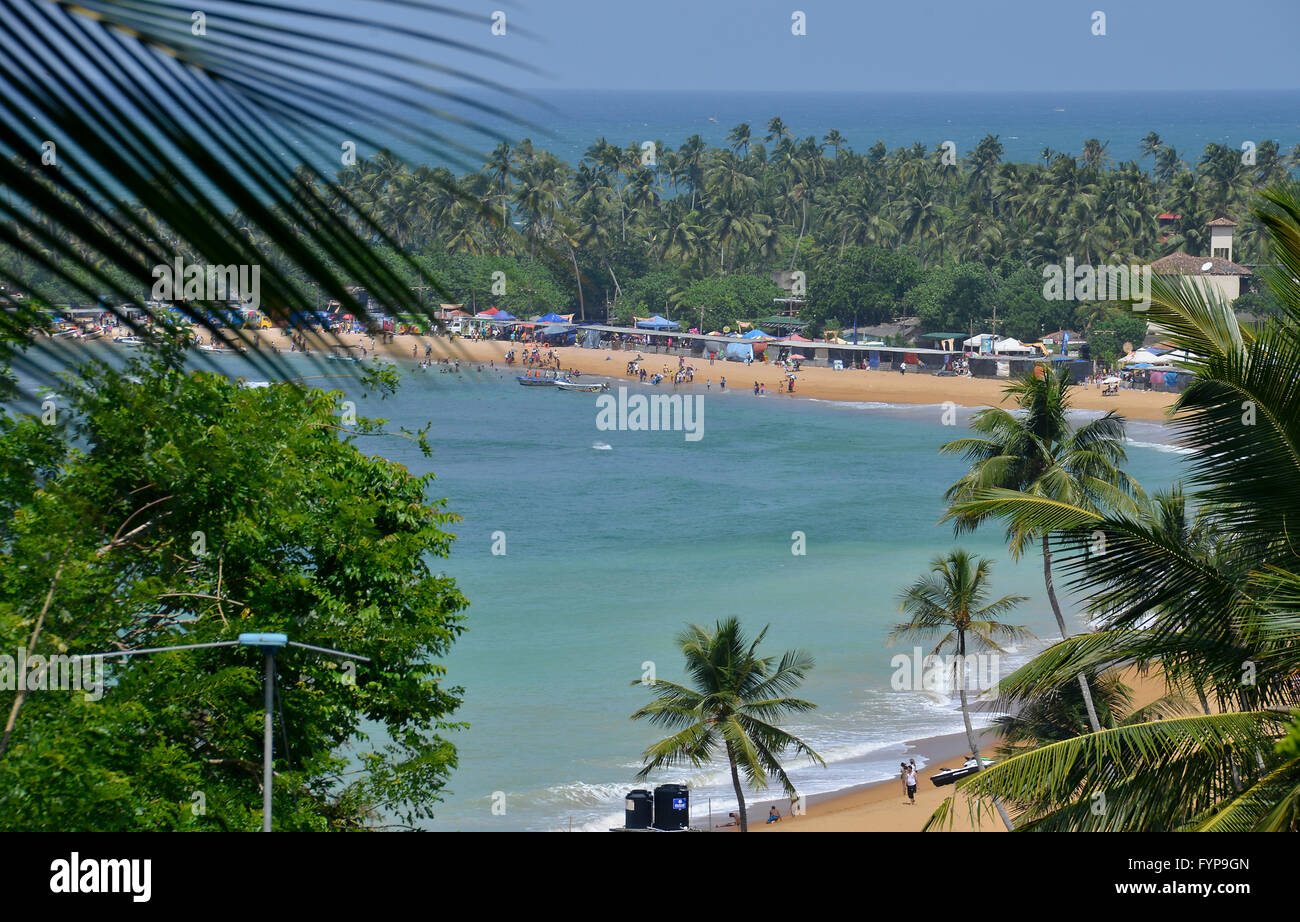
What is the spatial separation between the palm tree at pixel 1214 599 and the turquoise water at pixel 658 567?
1759 centimetres

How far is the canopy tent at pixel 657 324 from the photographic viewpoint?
3179 inches

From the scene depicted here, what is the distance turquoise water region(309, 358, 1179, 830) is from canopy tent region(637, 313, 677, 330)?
900 centimetres

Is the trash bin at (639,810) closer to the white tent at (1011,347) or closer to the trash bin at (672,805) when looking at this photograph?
the trash bin at (672,805)

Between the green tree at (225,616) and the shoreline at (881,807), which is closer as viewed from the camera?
the green tree at (225,616)

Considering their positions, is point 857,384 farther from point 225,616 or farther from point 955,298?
point 225,616

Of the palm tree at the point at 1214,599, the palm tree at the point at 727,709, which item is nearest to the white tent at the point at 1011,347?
the palm tree at the point at 727,709

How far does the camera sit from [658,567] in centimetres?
4428

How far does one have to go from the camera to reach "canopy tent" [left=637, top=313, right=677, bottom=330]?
3179 inches

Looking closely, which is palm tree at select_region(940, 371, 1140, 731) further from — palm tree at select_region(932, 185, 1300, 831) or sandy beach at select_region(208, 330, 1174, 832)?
palm tree at select_region(932, 185, 1300, 831)

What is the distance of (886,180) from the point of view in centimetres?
9656

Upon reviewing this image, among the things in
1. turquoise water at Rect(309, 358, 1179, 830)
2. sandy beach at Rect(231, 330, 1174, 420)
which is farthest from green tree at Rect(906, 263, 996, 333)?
turquoise water at Rect(309, 358, 1179, 830)

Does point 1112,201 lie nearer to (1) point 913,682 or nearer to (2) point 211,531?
(1) point 913,682

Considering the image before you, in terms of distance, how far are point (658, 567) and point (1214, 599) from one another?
38.4 meters

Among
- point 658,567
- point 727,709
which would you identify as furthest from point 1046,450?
point 658,567
